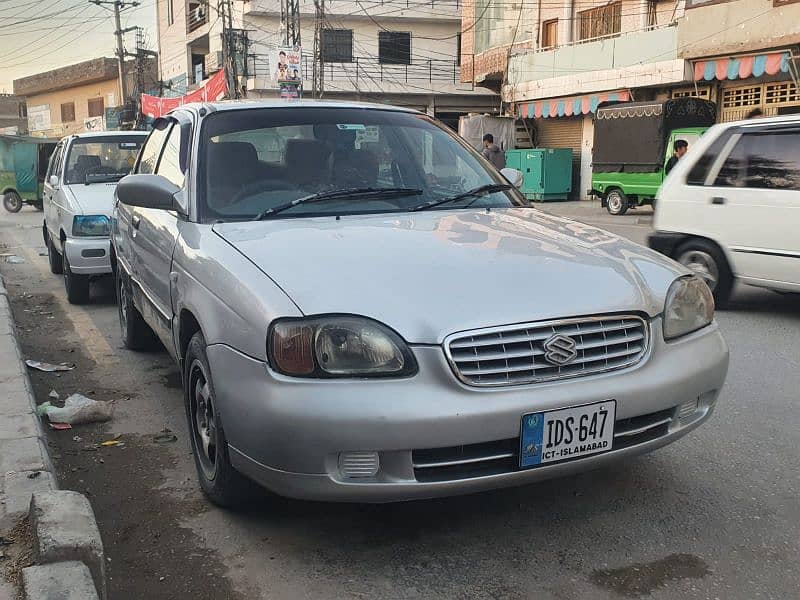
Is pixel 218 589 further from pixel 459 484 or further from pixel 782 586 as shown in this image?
pixel 782 586

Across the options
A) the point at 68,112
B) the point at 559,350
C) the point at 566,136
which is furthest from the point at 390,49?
the point at 559,350

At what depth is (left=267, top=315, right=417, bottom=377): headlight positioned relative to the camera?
2.57 metres

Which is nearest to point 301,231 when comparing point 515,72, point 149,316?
point 149,316

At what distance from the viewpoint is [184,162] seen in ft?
13.3

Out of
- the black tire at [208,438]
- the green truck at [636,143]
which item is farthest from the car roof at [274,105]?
the green truck at [636,143]

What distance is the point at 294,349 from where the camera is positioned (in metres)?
2.59

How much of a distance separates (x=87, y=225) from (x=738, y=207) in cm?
585

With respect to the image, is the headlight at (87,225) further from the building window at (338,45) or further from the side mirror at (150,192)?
the building window at (338,45)

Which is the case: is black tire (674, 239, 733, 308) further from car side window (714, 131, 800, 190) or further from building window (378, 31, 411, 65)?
building window (378, 31, 411, 65)

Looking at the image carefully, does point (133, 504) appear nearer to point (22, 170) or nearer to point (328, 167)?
point (328, 167)

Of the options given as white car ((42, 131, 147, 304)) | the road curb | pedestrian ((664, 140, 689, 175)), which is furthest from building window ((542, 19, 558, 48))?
the road curb

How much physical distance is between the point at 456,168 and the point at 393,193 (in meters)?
0.54

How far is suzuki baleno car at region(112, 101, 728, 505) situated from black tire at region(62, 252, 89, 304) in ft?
15.5

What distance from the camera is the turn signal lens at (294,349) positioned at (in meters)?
2.58
